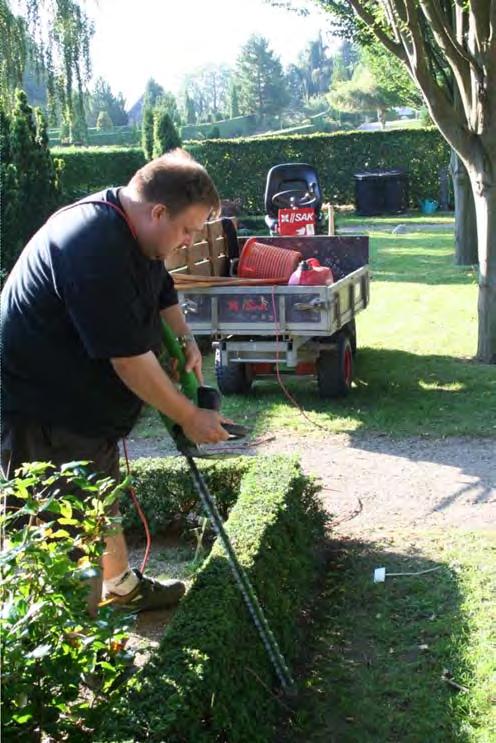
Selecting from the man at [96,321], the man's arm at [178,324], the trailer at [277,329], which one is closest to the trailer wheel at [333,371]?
the trailer at [277,329]

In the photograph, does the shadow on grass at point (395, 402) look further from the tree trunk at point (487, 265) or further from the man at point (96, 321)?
the man at point (96, 321)

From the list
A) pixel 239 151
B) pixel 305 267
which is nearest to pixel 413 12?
pixel 305 267

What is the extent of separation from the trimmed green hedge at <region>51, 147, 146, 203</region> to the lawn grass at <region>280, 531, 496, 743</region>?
1027 inches

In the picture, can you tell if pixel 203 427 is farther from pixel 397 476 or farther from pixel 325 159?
pixel 325 159

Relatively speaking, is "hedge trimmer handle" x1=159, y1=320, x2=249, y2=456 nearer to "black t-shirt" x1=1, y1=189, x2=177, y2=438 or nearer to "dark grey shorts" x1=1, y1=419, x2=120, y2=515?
"black t-shirt" x1=1, y1=189, x2=177, y2=438

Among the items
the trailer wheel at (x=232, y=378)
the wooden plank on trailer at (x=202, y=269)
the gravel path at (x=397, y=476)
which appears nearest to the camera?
the gravel path at (x=397, y=476)

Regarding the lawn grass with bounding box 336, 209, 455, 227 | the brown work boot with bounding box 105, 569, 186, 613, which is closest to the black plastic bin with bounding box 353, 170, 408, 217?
the lawn grass with bounding box 336, 209, 455, 227

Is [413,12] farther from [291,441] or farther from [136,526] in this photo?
[136,526]

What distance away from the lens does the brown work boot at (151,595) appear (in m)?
4.13

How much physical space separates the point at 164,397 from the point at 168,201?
0.66 metres

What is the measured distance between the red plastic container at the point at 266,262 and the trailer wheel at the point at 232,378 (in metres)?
0.88

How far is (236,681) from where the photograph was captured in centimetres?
323

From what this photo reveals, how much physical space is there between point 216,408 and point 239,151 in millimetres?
28589

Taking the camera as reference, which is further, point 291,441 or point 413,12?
point 413,12
